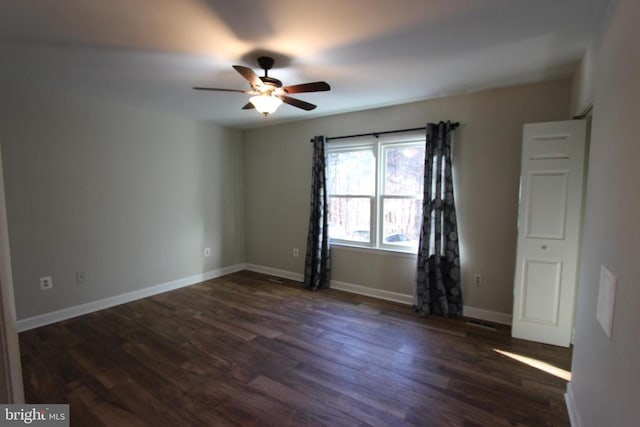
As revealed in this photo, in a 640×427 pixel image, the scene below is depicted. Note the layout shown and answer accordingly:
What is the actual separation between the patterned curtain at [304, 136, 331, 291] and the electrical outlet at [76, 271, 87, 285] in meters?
2.67

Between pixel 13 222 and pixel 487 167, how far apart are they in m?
4.86

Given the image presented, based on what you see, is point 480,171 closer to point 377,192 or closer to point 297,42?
point 377,192

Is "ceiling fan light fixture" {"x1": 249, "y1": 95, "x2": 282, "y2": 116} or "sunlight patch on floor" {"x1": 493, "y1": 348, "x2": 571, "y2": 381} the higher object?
"ceiling fan light fixture" {"x1": 249, "y1": 95, "x2": 282, "y2": 116}

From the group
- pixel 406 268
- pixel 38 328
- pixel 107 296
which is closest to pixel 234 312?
pixel 107 296

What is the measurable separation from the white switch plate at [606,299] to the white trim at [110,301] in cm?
443

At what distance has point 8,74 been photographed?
8.45 feet

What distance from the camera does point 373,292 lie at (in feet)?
12.7

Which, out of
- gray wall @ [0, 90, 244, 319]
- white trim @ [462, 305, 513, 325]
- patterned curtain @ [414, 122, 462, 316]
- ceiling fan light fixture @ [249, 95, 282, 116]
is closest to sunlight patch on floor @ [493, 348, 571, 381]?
white trim @ [462, 305, 513, 325]

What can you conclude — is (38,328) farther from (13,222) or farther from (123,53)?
(123,53)

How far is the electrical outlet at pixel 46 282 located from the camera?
300cm

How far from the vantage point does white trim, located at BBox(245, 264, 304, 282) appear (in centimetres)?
456

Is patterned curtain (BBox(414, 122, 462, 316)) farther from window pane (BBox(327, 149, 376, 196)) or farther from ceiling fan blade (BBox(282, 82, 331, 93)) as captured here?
ceiling fan blade (BBox(282, 82, 331, 93))

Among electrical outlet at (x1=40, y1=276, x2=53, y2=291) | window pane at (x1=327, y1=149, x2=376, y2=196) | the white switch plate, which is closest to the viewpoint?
the white switch plate

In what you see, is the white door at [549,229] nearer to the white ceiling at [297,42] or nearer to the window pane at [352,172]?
the white ceiling at [297,42]
